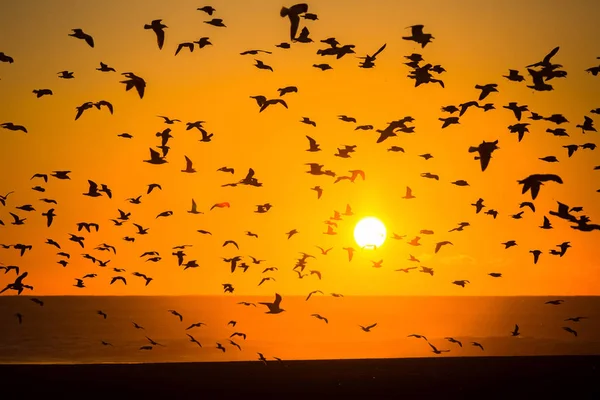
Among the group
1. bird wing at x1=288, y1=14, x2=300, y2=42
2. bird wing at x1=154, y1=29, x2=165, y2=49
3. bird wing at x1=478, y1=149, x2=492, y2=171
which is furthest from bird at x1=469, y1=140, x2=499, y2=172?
bird wing at x1=154, y1=29, x2=165, y2=49

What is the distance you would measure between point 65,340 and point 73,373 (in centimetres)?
6181

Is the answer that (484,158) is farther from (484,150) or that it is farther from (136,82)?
(136,82)

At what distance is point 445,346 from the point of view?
11069 cm

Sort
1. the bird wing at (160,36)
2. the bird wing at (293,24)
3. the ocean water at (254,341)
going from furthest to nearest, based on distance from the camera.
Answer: the ocean water at (254,341), the bird wing at (160,36), the bird wing at (293,24)

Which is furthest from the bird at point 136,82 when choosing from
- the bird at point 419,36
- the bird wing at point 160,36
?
the bird at point 419,36

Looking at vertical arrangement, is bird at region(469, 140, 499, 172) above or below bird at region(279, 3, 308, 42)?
below

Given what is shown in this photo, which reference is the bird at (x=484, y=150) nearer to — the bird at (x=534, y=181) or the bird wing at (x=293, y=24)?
the bird at (x=534, y=181)

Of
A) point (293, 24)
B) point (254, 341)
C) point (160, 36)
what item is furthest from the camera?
point (254, 341)

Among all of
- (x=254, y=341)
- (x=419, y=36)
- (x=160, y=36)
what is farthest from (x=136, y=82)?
(x=254, y=341)

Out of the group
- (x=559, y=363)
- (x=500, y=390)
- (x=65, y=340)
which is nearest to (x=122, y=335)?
(x=65, y=340)

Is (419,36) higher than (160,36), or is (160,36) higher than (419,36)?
(419,36)

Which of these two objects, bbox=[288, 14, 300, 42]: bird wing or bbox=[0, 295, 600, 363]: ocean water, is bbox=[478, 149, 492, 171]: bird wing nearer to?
bbox=[288, 14, 300, 42]: bird wing

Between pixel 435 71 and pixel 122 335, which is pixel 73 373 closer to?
pixel 435 71

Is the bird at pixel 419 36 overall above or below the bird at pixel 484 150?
above
